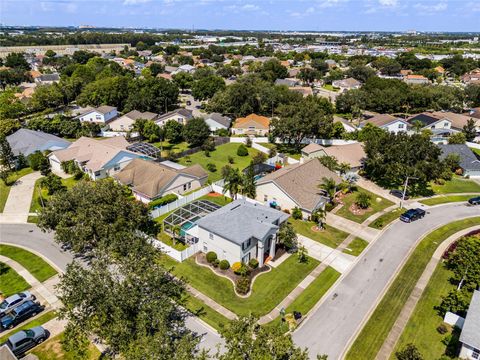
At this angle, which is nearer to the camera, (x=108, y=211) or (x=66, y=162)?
(x=108, y=211)

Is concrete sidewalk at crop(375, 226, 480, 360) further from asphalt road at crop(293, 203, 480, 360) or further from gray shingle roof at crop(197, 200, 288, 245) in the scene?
gray shingle roof at crop(197, 200, 288, 245)

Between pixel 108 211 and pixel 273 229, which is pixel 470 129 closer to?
pixel 273 229

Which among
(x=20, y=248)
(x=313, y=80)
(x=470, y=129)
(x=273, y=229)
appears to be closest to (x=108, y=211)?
(x=20, y=248)

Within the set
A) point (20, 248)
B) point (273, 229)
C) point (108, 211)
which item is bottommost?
point (20, 248)

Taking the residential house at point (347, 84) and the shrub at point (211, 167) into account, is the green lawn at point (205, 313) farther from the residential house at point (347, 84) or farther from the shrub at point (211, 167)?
the residential house at point (347, 84)

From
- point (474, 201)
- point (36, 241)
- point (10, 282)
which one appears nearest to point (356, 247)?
point (474, 201)

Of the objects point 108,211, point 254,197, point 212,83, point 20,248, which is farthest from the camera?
point 212,83
